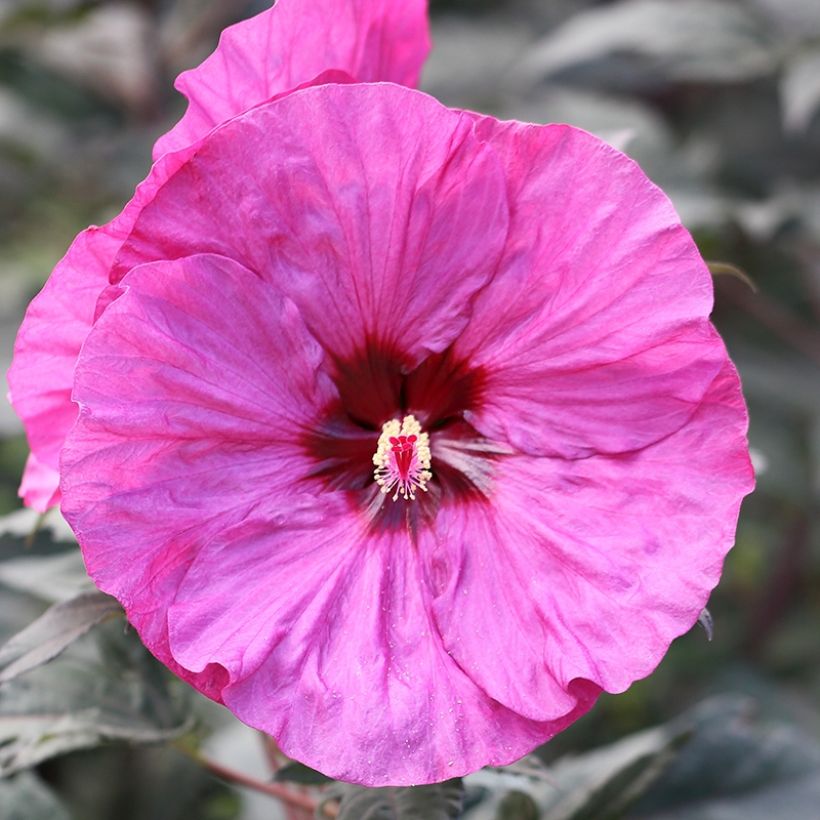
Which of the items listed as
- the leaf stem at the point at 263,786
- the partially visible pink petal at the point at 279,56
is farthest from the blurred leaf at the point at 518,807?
the partially visible pink petal at the point at 279,56

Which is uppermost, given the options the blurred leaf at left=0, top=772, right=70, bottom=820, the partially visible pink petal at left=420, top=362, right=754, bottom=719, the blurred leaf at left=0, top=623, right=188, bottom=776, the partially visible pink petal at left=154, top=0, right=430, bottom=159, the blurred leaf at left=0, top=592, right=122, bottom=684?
the partially visible pink petal at left=154, top=0, right=430, bottom=159

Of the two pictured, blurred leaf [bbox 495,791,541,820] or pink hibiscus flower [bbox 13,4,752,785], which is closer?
pink hibiscus flower [bbox 13,4,752,785]

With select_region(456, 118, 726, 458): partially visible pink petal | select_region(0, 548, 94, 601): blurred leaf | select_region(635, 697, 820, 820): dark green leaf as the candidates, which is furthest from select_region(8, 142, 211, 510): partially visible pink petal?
select_region(635, 697, 820, 820): dark green leaf

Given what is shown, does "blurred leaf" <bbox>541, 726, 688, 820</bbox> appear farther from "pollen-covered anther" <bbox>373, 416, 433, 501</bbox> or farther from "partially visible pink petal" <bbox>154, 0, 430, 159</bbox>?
"partially visible pink petal" <bbox>154, 0, 430, 159</bbox>

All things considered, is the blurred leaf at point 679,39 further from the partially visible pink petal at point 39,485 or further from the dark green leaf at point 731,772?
Answer: the partially visible pink petal at point 39,485

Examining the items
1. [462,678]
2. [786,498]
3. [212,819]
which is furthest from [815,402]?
[462,678]

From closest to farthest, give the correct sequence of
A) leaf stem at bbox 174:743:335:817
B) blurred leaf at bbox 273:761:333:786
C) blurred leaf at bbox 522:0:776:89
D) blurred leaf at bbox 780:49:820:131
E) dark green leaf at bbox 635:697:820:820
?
blurred leaf at bbox 273:761:333:786 → leaf stem at bbox 174:743:335:817 → dark green leaf at bbox 635:697:820:820 → blurred leaf at bbox 780:49:820:131 → blurred leaf at bbox 522:0:776:89
